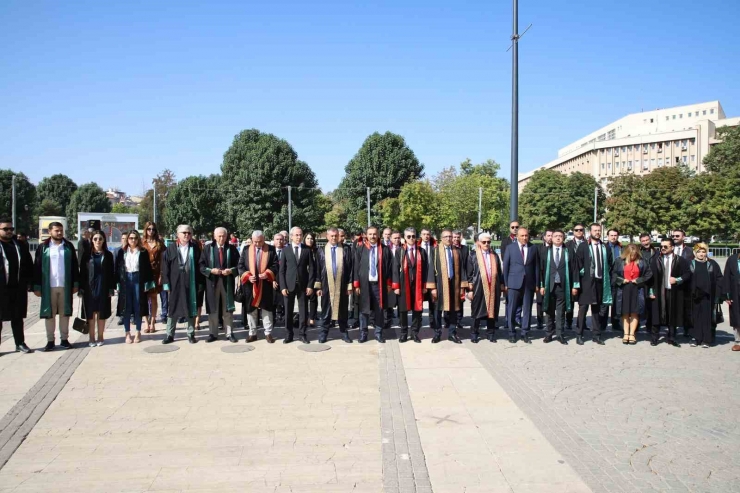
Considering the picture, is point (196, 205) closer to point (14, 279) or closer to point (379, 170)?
point (379, 170)

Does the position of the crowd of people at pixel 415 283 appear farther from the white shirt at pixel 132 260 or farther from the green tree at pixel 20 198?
the green tree at pixel 20 198

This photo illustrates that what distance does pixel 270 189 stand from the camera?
5303cm

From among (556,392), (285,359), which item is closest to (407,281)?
(285,359)

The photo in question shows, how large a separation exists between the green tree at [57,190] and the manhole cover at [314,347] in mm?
82116

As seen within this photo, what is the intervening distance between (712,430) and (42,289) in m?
9.51

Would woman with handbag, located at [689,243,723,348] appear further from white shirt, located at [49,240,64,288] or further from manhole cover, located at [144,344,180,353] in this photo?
white shirt, located at [49,240,64,288]

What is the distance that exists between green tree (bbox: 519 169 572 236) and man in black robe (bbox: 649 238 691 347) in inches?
2104

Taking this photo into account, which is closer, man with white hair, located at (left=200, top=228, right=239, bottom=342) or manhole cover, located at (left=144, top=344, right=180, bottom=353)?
manhole cover, located at (left=144, top=344, right=180, bottom=353)

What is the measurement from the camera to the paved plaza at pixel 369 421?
451 cm

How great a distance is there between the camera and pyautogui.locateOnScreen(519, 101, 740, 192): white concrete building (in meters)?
Answer: 92.8

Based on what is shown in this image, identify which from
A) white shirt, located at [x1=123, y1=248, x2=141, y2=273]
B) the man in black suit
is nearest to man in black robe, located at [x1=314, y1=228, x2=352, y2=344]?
the man in black suit

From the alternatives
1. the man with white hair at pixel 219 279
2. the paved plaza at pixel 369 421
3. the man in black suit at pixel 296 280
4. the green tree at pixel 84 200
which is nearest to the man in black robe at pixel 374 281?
the man in black suit at pixel 296 280

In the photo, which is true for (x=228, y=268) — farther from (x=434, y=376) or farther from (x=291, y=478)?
(x=291, y=478)

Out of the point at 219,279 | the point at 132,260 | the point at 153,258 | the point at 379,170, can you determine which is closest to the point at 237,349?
the point at 219,279
